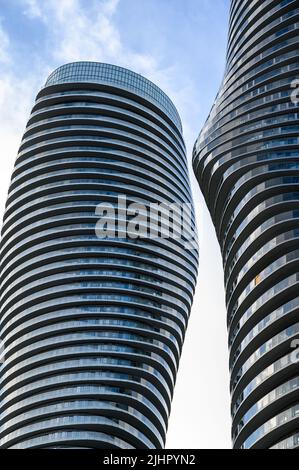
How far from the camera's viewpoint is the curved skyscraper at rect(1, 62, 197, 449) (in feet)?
383

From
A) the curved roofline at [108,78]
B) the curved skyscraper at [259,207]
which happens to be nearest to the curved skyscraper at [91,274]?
the curved roofline at [108,78]

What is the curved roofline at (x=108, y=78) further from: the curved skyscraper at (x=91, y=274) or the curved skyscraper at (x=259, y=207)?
the curved skyscraper at (x=259, y=207)

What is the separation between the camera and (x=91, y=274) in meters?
130

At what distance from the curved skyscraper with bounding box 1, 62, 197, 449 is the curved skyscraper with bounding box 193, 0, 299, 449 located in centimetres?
2434

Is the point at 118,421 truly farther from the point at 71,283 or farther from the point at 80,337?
the point at 71,283

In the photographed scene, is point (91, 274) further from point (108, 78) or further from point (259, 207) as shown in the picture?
point (259, 207)

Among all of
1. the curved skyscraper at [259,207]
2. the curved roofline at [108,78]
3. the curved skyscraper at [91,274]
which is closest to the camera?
the curved skyscraper at [259,207]

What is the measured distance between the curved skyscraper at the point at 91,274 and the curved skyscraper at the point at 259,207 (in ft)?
79.9

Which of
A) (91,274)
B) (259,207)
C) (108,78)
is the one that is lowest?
(259,207)

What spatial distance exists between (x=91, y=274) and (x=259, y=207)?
43469mm

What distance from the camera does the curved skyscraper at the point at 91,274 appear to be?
383 ft

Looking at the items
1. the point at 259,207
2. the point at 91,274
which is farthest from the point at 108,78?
the point at 259,207

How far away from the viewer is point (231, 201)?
98438mm

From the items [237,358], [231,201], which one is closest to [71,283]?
[231,201]
